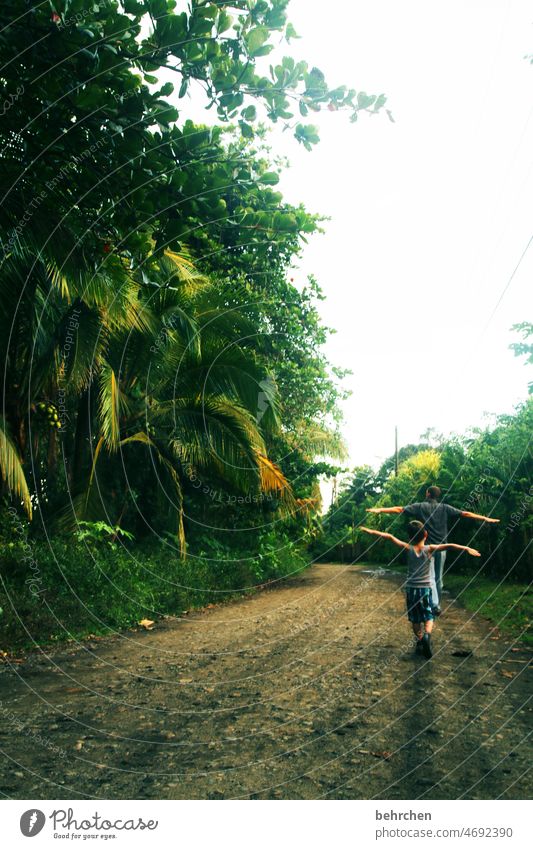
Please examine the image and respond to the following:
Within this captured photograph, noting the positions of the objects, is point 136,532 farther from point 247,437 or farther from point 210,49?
point 210,49

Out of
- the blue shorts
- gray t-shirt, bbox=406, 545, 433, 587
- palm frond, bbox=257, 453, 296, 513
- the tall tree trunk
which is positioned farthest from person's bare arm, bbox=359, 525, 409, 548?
the tall tree trunk

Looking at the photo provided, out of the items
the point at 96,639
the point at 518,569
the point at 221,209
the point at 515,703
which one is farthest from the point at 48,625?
the point at 518,569

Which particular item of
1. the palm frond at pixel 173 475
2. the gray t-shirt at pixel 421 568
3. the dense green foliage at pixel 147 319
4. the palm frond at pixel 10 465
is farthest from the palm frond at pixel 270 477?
the gray t-shirt at pixel 421 568

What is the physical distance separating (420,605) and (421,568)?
0.43 m

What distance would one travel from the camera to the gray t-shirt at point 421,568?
7.82m

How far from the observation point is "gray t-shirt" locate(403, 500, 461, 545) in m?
8.33

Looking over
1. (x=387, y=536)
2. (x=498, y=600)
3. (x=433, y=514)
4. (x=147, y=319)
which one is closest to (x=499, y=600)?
(x=498, y=600)

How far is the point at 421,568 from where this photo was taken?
7.86m

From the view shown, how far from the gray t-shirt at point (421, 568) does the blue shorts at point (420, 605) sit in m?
0.08

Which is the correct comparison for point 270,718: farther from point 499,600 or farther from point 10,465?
point 499,600

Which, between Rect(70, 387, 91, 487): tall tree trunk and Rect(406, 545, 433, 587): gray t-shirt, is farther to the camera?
Rect(70, 387, 91, 487): tall tree trunk

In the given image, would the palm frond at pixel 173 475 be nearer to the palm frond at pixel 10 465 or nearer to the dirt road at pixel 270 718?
the dirt road at pixel 270 718

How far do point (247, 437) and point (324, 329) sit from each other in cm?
245

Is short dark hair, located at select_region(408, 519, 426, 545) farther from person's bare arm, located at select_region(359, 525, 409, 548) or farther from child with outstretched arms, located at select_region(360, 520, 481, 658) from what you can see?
person's bare arm, located at select_region(359, 525, 409, 548)
